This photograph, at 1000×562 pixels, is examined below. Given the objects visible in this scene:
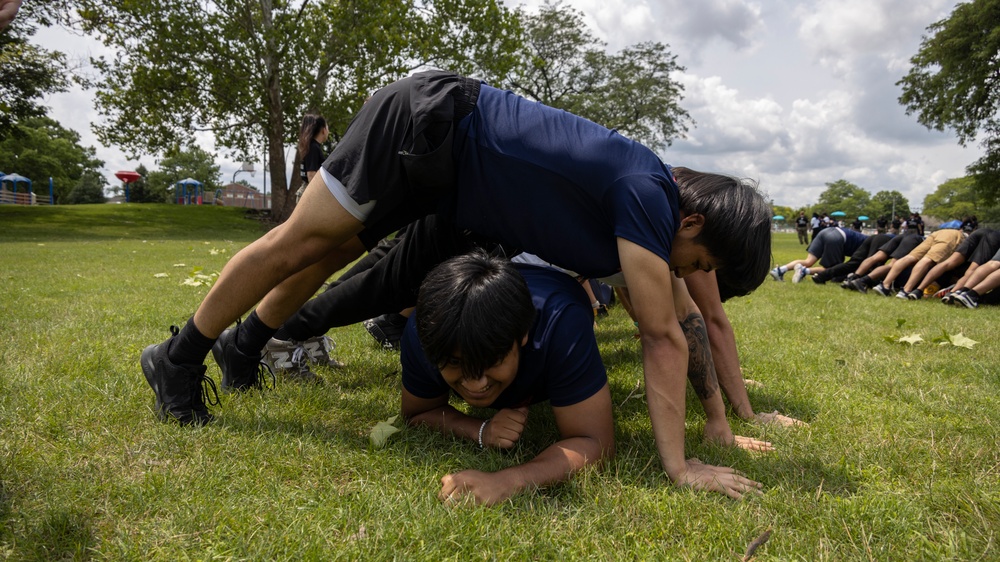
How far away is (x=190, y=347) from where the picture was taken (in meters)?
2.67

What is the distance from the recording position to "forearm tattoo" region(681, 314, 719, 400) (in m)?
2.85

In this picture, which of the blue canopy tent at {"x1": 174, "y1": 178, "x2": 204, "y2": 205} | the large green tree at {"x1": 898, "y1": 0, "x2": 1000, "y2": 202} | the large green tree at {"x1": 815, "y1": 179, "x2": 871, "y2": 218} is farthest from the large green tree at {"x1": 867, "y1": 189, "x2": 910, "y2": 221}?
the blue canopy tent at {"x1": 174, "y1": 178, "x2": 204, "y2": 205}

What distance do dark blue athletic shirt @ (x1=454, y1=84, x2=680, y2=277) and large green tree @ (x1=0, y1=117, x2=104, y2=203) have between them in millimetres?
63617

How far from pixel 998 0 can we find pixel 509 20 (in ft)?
74.7

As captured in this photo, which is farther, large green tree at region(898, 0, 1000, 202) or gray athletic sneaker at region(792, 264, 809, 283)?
large green tree at region(898, 0, 1000, 202)

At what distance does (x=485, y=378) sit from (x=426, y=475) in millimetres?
443

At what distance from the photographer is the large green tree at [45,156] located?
55656mm

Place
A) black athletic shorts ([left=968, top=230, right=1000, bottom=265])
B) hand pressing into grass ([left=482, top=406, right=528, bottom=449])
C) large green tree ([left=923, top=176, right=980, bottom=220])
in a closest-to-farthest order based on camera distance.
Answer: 1. hand pressing into grass ([left=482, top=406, right=528, bottom=449])
2. black athletic shorts ([left=968, top=230, right=1000, bottom=265])
3. large green tree ([left=923, top=176, right=980, bottom=220])

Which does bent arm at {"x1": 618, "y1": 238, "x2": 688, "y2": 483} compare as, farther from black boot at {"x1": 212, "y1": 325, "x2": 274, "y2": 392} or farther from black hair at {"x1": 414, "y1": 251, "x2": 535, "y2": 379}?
black boot at {"x1": 212, "y1": 325, "x2": 274, "y2": 392}

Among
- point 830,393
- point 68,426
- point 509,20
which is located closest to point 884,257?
point 830,393

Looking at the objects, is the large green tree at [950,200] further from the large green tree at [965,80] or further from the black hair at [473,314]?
the black hair at [473,314]

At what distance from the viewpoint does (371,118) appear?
8.02 ft

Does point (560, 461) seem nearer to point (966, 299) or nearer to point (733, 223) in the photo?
point (733, 223)

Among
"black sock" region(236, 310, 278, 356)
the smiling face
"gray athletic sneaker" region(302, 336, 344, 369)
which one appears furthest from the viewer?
"gray athletic sneaker" region(302, 336, 344, 369)
